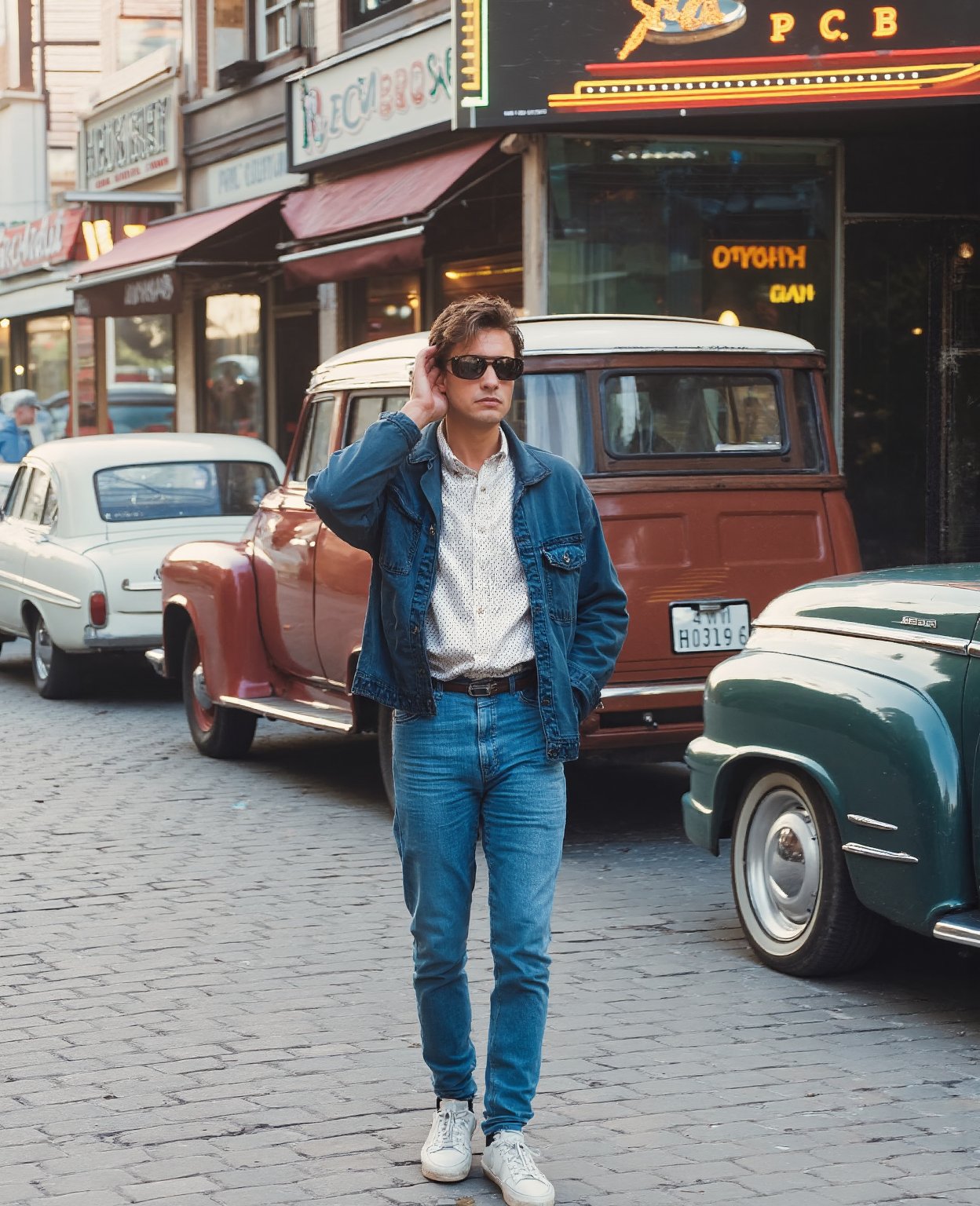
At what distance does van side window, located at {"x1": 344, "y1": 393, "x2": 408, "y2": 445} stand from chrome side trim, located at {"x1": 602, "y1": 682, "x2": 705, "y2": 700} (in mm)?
1688

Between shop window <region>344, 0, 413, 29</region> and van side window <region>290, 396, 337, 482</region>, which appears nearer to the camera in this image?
van side window <region>290, 396, 337, 482</region>

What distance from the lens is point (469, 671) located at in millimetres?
4109

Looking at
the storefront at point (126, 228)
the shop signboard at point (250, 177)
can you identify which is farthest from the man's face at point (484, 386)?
the storefront at point (126, 228)

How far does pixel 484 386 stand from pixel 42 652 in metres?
9.36

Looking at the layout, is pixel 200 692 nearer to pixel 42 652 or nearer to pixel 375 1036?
pixel 42 652

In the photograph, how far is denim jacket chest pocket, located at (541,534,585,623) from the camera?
415cm

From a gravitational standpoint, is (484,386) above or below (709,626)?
above

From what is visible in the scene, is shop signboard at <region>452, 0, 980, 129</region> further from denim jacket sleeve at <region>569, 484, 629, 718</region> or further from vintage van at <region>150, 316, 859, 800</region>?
denim jacket sleeve at <region>569, 484, 629, 718</region>

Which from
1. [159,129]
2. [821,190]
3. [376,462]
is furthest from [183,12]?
[376,462]

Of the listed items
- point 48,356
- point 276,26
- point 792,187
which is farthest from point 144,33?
point 792,187

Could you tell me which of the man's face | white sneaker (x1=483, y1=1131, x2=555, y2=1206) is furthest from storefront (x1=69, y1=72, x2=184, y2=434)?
A: white sneaker (x1=483, y1=1131, x2=555, y2=1206)

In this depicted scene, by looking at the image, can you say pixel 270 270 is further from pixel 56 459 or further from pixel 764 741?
pixel 764 741

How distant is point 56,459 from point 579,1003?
327 inches

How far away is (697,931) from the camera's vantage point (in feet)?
21.1
